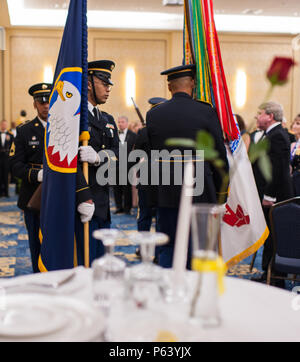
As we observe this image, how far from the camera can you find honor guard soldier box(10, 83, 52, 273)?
3.11 m

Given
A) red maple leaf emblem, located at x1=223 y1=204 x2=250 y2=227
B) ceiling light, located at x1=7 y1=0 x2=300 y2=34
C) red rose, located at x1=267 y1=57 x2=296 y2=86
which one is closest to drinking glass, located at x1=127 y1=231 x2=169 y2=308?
red rose, located at x1=267 y1=57 x2=296 y2=86

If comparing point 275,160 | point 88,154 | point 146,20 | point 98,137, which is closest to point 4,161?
point 146,20

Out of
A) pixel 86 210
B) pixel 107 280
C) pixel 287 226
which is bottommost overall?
pixel 287 226

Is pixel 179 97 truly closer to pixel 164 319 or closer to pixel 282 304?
pixel 282 304

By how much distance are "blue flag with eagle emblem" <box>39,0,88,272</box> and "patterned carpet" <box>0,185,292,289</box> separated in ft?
5.76

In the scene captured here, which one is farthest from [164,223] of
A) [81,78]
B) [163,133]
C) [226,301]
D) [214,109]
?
[226,301]

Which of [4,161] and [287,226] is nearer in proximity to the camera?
[287,226]

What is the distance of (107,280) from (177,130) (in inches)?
67.4

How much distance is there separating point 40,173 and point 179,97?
1.00 m

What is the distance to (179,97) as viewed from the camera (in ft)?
8.91

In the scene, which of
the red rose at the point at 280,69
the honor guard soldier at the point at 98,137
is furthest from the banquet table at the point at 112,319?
the honor guard soldier at the point at 98,137

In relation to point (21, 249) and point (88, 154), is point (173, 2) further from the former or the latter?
point (88, 154)

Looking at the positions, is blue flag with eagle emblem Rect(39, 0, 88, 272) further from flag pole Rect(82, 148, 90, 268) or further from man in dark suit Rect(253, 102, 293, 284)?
man in dark suit Rect(253, 102, 293, 284)

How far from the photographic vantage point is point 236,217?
119 inches
